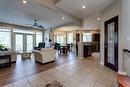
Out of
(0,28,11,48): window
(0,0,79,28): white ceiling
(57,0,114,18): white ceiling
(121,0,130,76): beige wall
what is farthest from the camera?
(0,28,11,48): window

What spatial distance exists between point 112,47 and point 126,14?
183cm

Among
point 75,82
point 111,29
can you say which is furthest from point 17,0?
point 111,29

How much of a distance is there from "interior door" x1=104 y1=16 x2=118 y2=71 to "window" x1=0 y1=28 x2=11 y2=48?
7919mm

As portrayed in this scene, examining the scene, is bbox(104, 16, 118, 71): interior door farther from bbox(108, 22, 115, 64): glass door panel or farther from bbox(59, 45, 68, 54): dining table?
bbox(59, 45, 68, 54): dining table

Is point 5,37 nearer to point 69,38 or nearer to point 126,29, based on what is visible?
point 69,38

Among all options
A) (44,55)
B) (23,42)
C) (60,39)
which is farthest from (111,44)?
(60,39)

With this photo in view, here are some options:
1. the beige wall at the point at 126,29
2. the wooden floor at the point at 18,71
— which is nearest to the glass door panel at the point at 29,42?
the wooden floor at the point at 18,71

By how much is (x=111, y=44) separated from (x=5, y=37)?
828 cm

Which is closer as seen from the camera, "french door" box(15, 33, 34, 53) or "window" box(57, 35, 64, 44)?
"french door" box(15, 33, 34, 53)

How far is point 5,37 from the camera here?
8.95 metres

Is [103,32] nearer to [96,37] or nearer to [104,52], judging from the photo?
[104,52]

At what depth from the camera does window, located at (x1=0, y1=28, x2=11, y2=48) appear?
8.73 metres

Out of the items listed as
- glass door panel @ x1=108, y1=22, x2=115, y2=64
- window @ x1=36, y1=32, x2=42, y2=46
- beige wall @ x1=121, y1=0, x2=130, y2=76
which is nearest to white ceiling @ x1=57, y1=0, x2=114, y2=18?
glass door panel @ x1=108, y1=22, x2=115, y2=64

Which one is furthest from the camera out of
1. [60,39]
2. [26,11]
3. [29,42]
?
[60,39]
